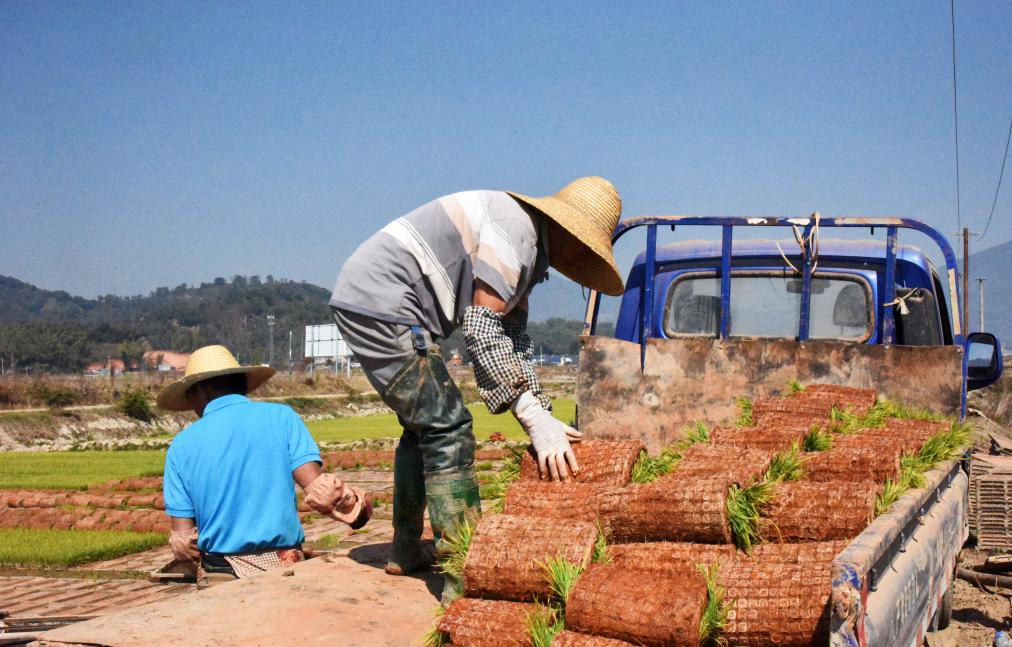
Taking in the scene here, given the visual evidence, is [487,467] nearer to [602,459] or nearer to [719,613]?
[602,459]

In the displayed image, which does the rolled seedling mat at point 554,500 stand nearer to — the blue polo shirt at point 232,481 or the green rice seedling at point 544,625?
the green rice seedling at point 544,625

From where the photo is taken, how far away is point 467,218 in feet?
13.5

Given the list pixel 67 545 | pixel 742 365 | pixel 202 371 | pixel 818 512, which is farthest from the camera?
pixel 67 545

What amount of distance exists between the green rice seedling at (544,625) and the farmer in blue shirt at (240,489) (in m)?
1.57

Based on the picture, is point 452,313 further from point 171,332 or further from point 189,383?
point 171,332

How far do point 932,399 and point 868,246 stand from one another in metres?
1.65

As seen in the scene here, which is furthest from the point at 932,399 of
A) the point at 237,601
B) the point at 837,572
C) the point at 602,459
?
the point at 237,601

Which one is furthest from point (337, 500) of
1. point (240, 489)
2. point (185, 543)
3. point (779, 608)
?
point (779, 608)

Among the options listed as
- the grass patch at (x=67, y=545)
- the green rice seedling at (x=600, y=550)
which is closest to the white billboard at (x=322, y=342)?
the grass patch at (x=67, y=545)

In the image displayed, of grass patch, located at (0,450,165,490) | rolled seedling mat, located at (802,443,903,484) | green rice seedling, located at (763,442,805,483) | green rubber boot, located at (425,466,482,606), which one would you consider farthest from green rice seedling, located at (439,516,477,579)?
grass patch, located at (0,450,165,490)

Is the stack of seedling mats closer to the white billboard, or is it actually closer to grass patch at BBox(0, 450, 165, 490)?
grass patch at BBox(0, 450, 165, 490)

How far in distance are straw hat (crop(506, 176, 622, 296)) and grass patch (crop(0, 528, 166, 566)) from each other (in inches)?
250

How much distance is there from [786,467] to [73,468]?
55.9 ft

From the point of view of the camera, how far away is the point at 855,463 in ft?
13.0
